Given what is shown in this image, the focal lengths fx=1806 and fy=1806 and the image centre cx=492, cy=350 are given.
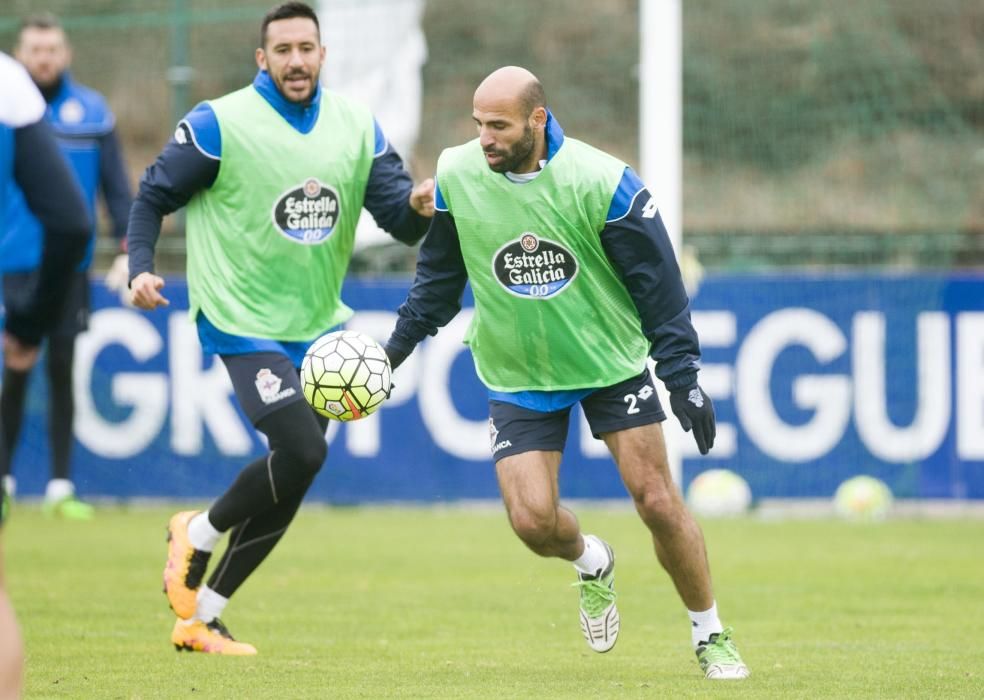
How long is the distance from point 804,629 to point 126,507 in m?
7.93

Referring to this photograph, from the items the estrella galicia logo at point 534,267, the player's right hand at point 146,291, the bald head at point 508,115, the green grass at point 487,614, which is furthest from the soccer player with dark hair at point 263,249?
the bald head at point 508,115

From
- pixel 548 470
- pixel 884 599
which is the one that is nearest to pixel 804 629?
pixel 884 599

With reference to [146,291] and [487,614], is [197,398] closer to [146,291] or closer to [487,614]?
[487,614]

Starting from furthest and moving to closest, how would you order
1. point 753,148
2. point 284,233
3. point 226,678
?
point 753,148 → point 284,233 → point 226,678

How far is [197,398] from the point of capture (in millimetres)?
14719

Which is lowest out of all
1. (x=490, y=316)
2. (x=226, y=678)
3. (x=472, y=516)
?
(x=472, y=516)

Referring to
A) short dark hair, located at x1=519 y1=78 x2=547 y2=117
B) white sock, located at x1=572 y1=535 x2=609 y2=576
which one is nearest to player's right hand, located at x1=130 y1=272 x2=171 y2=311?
short dark hair, located at x1=519 y1=78 x2=547 y2=117

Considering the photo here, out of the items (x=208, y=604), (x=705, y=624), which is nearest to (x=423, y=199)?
(x=208, y=604)

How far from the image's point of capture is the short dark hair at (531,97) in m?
6.51

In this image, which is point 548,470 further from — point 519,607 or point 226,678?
point 519,607

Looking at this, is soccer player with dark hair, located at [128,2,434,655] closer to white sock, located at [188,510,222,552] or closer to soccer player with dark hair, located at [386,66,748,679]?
white sock, located at [188,510,222,552]

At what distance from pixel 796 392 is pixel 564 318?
24.9ft

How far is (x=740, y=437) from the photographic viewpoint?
14.3m

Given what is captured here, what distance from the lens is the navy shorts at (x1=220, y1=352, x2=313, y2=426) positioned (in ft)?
24.5
